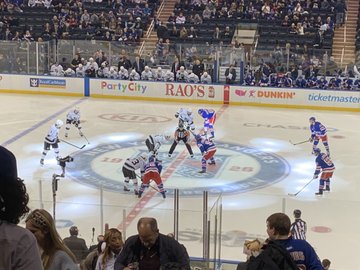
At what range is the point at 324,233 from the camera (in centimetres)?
825

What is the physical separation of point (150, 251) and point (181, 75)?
17747 mm

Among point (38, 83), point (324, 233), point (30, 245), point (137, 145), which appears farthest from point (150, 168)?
point (38, 83)

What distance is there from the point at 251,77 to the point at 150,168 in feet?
35.6

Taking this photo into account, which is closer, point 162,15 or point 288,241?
point 288,241

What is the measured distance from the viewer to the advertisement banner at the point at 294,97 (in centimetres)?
1980

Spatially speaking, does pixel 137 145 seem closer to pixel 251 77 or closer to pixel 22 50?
pixel 251 77

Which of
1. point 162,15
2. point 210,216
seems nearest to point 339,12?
point 162,15

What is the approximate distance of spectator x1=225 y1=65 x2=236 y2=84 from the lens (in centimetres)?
2064

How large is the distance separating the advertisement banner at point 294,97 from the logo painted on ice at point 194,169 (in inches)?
223

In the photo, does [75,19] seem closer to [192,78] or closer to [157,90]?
[157,90]

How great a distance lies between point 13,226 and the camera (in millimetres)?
1643

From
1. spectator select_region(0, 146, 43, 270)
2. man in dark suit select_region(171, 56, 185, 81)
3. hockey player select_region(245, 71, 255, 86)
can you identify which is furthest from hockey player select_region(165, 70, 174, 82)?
spectator select_region(0, 146, 43, 270)

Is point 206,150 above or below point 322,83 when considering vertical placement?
below

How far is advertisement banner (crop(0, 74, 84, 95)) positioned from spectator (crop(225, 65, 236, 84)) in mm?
4851
